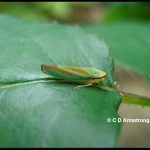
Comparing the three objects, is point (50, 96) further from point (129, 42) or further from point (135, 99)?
point (129, 42)

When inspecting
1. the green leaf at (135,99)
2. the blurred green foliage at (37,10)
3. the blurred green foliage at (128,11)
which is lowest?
the blurred green foliage at (37,10)

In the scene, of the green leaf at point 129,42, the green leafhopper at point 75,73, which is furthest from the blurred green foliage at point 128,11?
the green leafhopper at point 75,73

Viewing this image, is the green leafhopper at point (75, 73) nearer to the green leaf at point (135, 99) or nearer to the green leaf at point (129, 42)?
the green leaf at point (135, 99)

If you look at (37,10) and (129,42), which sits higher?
(129,42)

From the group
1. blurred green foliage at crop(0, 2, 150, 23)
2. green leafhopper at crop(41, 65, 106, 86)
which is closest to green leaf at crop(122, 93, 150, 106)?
green leafhopper at crop(41, 65, 106, 86)

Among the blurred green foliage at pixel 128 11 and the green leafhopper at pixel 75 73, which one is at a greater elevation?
the blurred green foliage at pixel 128 11

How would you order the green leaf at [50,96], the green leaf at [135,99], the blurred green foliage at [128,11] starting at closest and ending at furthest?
1. the green leaf at [50,96]
2. the green leaf at [135,99]
3. the blurred green foliage at [128,11]

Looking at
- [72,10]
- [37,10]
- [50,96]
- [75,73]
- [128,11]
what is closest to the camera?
[50,96]

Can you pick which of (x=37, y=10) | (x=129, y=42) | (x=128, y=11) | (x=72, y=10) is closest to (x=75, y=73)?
(x=129, y=42)
